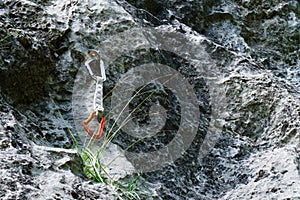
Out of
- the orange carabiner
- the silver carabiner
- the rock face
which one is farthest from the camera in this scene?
the silver carabiner

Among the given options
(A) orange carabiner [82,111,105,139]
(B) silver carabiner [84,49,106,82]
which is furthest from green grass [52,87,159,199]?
(B) silver carabiner [84,49,106,82]

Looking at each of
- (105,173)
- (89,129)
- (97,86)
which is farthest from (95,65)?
(105,173)

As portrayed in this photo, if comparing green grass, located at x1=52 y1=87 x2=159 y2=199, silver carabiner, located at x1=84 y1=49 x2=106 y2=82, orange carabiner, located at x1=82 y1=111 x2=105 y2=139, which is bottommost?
green grass, located at x1=52 y1=87 x2=159 y2=199

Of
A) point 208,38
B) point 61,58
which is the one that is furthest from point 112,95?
point 208,38

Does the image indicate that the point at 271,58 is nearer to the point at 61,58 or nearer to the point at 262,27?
the point at 262,27

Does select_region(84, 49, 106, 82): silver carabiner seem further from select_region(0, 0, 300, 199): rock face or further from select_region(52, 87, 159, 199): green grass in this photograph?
select_region(52, 87, 159, 199): green grass

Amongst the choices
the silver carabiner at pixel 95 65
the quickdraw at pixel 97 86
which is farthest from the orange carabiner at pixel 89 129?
the silver carabiner at pixel 95 65

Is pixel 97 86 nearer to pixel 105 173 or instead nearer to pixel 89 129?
pixel 89 129
